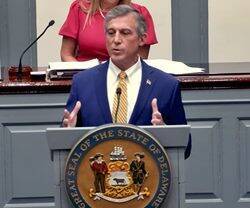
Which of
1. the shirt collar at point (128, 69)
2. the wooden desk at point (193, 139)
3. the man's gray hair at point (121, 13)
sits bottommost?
the wooden desk at point (193, 139)

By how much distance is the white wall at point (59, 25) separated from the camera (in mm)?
6691

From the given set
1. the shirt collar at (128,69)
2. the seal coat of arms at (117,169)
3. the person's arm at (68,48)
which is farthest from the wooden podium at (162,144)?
the person's arm at (68,48)

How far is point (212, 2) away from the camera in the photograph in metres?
6.78

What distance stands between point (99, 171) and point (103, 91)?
70 cm

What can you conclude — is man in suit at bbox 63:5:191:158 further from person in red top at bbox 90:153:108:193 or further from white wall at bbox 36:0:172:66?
white wall at bbox 36:0:172:66

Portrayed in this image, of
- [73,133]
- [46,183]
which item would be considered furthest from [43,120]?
[73,133]

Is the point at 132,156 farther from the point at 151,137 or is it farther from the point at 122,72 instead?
the point at 122,72

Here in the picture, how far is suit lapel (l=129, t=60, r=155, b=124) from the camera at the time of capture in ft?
9.68

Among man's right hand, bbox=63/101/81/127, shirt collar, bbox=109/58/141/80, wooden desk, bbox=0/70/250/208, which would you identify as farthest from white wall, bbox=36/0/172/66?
man's right hand, bbox=63/101/81/127

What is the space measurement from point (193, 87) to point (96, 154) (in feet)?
6.13

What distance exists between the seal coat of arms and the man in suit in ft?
1.76

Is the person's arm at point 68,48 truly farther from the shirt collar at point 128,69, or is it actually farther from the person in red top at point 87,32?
the shirt collar at point 128,69

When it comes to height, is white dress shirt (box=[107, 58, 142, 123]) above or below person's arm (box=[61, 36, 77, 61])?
below

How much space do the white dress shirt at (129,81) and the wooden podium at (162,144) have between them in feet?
1.69
